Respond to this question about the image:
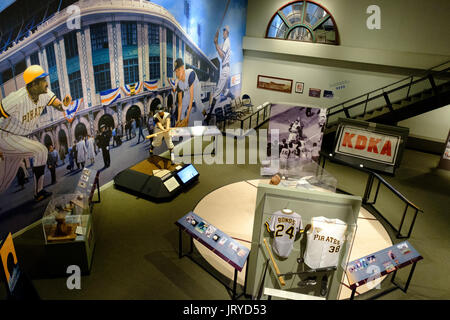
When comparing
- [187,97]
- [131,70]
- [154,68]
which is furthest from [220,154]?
[131,70]

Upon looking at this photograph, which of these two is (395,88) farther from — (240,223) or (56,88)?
(56,88)

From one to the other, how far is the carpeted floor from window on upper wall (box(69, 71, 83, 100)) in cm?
245

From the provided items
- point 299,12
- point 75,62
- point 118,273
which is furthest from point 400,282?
point 299,12

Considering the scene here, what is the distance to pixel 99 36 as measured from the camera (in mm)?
7555

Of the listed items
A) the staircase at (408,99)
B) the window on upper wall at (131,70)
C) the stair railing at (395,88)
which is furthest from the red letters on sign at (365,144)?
the window on upper wall at (131,70)

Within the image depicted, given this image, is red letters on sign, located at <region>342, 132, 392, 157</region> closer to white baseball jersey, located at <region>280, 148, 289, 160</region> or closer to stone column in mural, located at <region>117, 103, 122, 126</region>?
white baseball jersey, located at <region>280, 148, 289, 160</region>

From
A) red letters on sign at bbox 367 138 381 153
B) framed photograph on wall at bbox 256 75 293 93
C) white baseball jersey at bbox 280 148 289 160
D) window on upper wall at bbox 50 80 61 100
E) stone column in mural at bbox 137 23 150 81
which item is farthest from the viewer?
framed photograph on wall at bbox 256 75 293 93

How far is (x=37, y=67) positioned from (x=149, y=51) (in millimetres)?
3296

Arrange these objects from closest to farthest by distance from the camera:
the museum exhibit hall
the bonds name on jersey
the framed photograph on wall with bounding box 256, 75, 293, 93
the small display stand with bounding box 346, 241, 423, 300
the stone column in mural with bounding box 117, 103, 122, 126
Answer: the small display stand with bounding box 346, 241, 423, 300 → the museum exhibit hall → the bonds name on jersey → the stone column in mural with bounding box 117, 103, 122, 126 → the framed photograph on wall with bounding box 256, 75, 293, 93

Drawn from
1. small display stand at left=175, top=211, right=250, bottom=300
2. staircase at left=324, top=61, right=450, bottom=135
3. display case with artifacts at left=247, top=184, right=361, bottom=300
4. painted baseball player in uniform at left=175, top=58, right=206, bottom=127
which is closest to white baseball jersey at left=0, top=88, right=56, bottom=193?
small display stand at left=175, top=211, right=250, bottom=300

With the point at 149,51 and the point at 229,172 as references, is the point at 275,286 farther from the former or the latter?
the point at 149,51

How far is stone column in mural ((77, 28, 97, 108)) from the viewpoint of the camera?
7.18 m

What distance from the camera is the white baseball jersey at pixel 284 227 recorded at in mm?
4801

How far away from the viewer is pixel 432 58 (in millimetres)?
10977
